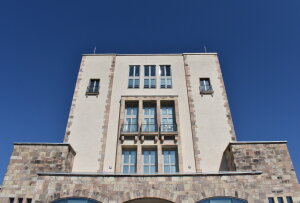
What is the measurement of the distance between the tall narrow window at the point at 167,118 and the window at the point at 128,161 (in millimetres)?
2855

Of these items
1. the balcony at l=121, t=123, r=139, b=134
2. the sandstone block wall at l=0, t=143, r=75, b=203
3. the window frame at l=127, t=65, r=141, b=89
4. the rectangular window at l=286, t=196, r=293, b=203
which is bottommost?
the rectangular window at l=286, t=196, r=293, b=203

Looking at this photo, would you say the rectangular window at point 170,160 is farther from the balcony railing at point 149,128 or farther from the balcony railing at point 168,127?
the balcony railing at point 149,128

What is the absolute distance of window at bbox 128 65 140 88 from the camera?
73.7ft

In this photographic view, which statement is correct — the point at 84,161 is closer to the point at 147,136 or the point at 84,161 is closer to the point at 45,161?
the point at 45,161

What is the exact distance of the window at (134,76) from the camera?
22461 mm

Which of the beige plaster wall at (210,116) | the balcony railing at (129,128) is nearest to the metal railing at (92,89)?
the balcony railing at (129,128)

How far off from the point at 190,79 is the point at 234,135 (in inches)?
241

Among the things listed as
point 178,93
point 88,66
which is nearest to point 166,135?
point 178,93

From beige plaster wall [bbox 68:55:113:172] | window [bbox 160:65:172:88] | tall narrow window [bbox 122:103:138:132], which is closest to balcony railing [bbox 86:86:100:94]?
beige plaster wall [bbox 68:55:113:172]

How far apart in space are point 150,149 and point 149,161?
93cm

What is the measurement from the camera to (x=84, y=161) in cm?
1809

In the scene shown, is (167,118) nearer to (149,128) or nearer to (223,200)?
(149,128)

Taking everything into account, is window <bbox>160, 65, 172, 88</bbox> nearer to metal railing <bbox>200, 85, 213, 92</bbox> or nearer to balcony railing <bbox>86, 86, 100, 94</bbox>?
metal railing <bbox>200, 85, 213, 92</bbox>

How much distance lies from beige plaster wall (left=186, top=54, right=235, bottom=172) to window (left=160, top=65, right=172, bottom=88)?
1854 mm
